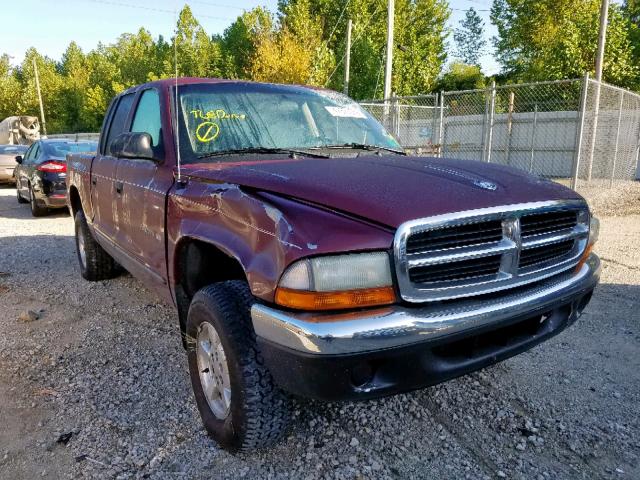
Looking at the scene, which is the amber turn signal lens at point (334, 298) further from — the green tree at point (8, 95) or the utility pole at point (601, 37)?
the green tree at point (8, 95)

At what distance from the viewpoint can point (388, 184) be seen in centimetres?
218

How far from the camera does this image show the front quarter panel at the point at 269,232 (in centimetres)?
185

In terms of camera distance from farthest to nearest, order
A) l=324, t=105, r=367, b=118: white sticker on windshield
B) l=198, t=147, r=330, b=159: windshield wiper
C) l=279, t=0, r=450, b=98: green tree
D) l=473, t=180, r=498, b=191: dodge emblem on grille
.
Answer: l=279, t=0, r=450, b=98: green tree, l=324, t=105, r=367, b=118: white sticker on windshield, l=198, t=147, r=330, b=159: windshield wiper, l=473, t=180, r=498, b=191: dodge emblem on grille

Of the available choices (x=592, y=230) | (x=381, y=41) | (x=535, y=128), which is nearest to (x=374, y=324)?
(x=592, y=230)

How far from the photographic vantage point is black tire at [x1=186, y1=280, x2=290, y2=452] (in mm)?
2111

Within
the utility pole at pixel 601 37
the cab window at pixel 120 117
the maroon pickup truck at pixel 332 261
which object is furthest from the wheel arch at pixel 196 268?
the utility pole at pixel 601 37

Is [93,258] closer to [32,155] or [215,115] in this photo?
[215,115]

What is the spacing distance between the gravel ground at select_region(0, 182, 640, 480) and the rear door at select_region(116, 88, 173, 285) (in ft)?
2.42

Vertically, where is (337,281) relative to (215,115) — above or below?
below

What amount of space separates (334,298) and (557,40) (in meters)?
26.0

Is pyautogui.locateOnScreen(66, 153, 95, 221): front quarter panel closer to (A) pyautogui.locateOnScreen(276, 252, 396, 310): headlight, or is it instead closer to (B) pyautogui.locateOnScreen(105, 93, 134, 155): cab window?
(B) pyautogui.locateOnScreen(105, 93, 134, 155): cab window

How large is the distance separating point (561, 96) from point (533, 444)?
19.0 metres

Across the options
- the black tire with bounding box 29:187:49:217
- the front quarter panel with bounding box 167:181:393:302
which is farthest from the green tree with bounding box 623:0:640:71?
the front quarter panel with bounding box 167:181:393:302

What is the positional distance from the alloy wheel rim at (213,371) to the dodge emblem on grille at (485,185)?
1.36 metres
